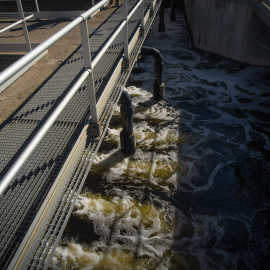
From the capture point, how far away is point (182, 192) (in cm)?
443

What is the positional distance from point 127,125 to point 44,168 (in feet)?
8.53

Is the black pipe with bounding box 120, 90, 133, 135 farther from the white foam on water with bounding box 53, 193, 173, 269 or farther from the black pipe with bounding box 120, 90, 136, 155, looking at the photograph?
the white foam on water with bounding box 53, 193, 173, 269

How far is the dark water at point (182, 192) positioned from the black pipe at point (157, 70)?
0.28 m

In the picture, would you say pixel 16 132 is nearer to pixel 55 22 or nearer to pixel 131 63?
pixel 131 63

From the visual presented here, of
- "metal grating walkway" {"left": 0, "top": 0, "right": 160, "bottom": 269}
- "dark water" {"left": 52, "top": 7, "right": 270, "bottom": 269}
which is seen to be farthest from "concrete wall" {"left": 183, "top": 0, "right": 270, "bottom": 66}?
"metal grating walkway" {"left": 0, "top": 0, "right": 160, "bottom": 269}

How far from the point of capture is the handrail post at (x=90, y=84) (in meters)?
2.20

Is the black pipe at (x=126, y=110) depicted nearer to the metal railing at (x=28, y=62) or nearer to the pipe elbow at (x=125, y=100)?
the pipe elbow at (x=125, y=100)

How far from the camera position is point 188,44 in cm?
1120

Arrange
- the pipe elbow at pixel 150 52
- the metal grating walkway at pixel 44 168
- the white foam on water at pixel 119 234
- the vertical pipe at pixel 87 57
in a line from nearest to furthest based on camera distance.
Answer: the metal grating walkway at pixel 44 168 < the vertical pipe at pixel 87 57 < the white foam on water at pixel 119 234 < the pipe elbow at pixel 150 52

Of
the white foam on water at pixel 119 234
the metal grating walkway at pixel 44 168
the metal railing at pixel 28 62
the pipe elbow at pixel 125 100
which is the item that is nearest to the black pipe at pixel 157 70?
the pipe elbow at pixel 125 100

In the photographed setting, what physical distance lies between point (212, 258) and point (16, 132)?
284 centimetres

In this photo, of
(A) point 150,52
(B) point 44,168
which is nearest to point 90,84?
(B) point 44,168

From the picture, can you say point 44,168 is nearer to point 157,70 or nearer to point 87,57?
point 87,57

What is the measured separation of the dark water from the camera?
137 inches
